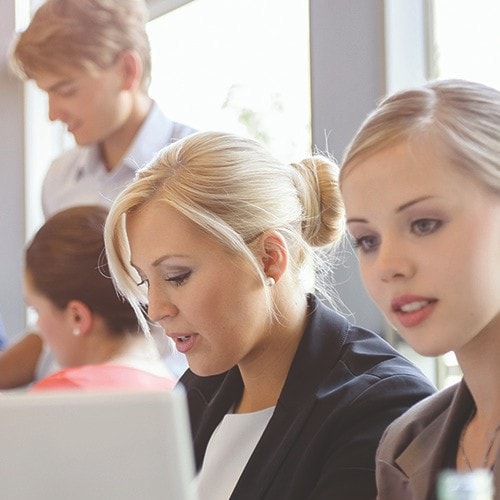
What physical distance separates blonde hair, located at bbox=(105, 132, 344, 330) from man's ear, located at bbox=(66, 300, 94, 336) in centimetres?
35

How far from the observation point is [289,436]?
5.44 ft

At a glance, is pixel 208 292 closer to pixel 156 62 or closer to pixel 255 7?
pixel 255 7

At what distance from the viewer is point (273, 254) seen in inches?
71.2

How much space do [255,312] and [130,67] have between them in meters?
1.09

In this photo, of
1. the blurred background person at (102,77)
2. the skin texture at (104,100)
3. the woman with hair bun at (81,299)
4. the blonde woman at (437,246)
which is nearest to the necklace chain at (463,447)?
the blonde woman at (437,246)

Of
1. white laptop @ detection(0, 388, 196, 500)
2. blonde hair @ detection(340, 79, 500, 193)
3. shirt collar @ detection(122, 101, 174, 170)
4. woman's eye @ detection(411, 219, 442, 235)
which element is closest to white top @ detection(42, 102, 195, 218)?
shirt collar @ detection(122, 101, 174, 170)

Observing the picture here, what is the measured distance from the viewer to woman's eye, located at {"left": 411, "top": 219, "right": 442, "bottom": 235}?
1.29 meters

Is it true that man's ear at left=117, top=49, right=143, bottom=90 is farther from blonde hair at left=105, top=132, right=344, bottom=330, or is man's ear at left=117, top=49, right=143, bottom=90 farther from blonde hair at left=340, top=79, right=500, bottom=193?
blonde hair at left=340, top=79, right=500, bottom=193

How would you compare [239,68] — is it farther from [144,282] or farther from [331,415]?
[331,415]

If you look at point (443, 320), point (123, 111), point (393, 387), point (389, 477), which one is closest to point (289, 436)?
point (393, 387)

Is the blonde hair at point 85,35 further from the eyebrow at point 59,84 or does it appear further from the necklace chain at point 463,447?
the necklace chain at point 463,447

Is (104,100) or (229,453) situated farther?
(104,100)

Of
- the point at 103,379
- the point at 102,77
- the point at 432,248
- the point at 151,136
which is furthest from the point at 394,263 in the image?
the point at 102,77

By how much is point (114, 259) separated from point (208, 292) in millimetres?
235
